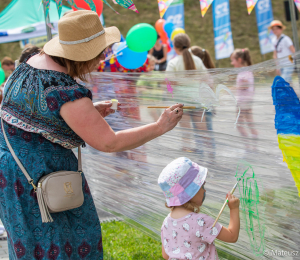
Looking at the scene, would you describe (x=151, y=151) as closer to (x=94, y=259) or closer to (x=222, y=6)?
(x=94, y=259)

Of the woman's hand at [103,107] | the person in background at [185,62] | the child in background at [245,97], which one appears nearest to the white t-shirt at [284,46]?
the person in background at [185,62]

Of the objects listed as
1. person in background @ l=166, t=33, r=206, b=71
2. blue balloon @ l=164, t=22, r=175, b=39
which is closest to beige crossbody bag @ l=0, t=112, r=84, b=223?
person in background @ l=166, t=33, r=206, b=71

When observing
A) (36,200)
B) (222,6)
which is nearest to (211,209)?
(36,200)

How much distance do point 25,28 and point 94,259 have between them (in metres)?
7.15

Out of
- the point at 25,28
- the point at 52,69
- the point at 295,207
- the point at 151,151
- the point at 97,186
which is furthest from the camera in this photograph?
the point at 25,28

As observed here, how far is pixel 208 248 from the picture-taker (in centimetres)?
157

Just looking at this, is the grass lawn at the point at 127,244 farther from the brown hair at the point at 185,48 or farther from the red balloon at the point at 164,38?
the red balloon at the point at 164,38

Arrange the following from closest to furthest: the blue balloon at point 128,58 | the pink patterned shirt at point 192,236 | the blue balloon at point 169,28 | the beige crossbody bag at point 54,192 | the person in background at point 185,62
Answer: the beige crossbody bag at point 54,192
the pink patterned shirt at point 192,236
the person in background at point 185,62
the blue balloon at point 128,58
the blue balloon at point 169,28

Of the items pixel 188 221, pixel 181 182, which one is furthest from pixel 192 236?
pixel 181 182

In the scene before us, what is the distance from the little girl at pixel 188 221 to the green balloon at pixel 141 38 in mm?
3070

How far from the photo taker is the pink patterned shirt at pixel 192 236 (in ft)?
4.95

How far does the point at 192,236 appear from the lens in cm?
151

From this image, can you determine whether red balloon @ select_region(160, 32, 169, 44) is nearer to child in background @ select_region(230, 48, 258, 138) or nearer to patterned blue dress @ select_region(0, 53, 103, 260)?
child in background @ select_region(230, 48, 258, 138)

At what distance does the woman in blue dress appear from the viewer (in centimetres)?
132
